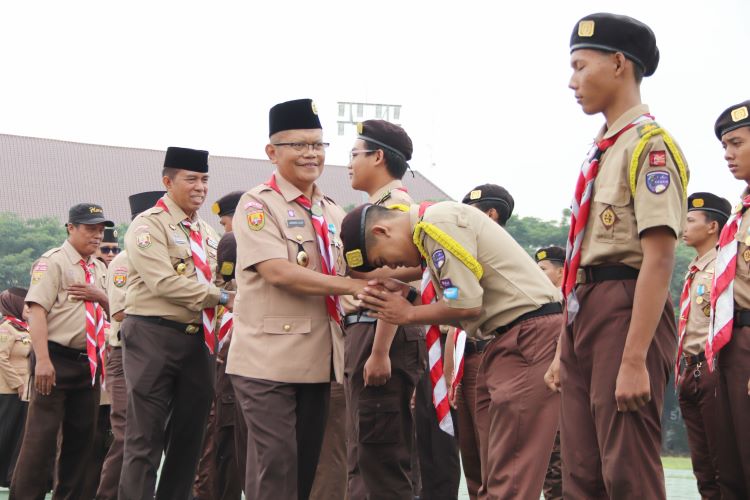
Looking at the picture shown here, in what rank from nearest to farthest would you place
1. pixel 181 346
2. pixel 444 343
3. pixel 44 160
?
pixel 181 346 < pixel 444 343 < pixel 44 160

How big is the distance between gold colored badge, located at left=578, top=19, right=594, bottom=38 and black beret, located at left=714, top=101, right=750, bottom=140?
1.97 metres

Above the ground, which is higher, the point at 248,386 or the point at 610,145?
the point at 610,145

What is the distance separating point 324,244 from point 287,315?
0.44 meters

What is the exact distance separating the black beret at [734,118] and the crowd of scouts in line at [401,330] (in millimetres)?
35

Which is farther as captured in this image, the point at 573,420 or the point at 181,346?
the point at 181,346

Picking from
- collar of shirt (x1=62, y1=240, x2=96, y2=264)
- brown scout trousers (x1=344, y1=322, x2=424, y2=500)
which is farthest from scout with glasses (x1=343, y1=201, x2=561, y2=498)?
collar of shirt (x1=62, y1=240, x2=96, y2=264)

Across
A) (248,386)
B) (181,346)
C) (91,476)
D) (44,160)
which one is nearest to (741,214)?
(248,386)

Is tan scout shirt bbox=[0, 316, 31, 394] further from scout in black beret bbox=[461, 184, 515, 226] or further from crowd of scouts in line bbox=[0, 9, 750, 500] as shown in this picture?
scout in black beret bbox=[461, 184, 515, 226]

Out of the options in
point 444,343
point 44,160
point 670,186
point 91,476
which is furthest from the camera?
point 44,160

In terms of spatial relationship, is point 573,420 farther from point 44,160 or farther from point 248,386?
Answer: point 44,160

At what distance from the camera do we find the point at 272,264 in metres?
4.93

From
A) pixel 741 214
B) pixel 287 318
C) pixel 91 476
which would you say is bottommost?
→ pixel 91 476

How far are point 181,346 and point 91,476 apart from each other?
107 inches

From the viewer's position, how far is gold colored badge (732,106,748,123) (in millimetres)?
5349
